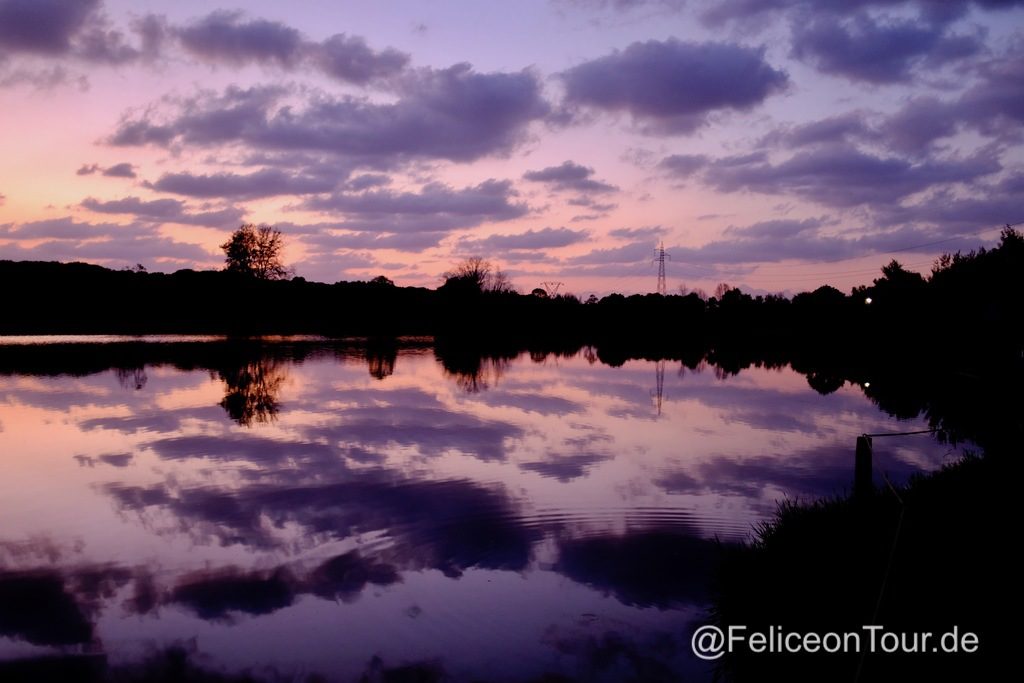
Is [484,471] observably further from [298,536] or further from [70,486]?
[70,486]

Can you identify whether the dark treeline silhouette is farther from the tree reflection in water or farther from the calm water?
the tree reflection in water

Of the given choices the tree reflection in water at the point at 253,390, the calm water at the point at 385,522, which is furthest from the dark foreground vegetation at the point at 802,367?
the calm water at the point at 385,522

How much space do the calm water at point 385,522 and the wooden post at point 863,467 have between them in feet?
8.24

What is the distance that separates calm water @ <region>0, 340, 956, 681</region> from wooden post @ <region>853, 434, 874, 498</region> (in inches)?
98.9

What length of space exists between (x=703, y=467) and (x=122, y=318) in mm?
90870

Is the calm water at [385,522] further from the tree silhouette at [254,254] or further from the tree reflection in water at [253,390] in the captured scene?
the tree silhouette at [254,254]

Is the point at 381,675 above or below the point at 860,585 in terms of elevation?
below

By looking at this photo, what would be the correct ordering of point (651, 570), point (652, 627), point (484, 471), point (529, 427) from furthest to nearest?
point (529, 427), point (484, 471), point (651, 570), point (652, 627)

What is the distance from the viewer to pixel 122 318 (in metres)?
90.0

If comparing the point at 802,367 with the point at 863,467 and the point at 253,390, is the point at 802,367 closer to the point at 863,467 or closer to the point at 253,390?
the point at 253,390

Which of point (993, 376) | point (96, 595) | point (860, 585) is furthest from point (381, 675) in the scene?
point (993, 376)

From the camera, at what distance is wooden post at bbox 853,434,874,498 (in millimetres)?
9766

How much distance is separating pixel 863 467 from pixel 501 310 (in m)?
105

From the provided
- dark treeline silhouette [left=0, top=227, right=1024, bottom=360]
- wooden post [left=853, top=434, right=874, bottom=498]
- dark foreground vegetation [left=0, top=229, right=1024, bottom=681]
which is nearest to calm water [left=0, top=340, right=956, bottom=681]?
dark foreground vegetation [left=0, top=229, right=1024, bottom=681]
